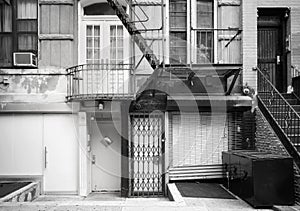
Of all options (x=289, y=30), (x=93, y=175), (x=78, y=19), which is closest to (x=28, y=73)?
(x=78, y=19)

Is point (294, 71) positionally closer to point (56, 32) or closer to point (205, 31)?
point (205, 31)

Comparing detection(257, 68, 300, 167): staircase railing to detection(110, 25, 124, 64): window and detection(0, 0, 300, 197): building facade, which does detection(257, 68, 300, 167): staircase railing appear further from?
detection(110, 25, 124, 64): window

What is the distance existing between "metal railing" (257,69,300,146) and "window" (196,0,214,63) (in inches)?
61.5

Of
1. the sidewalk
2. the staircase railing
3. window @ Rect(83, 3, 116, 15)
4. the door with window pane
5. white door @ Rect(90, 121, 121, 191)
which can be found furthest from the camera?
white door @ Rect(90, 121, 121, 191)

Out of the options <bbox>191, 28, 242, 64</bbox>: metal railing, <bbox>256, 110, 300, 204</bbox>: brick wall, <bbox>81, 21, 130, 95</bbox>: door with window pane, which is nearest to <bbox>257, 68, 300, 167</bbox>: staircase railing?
<bbox>256, 110, 300, 204</bbox>: brick wall

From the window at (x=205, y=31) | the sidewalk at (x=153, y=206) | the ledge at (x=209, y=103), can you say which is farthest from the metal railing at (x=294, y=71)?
the sidewalk at (x=153, y=206)

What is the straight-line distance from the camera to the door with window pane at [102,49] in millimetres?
11062

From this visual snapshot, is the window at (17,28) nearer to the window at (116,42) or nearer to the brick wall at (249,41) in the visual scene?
the window at (116,42)

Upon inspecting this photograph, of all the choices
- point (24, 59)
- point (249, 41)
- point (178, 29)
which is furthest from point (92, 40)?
point (249, 41)

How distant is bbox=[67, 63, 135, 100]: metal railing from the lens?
11.0 m

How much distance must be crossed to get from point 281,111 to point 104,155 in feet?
17.9

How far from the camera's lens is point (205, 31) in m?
11.2

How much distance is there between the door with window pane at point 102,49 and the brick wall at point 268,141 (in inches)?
154

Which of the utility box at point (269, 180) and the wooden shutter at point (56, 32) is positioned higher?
the wooden shutter at point (56, 32)
